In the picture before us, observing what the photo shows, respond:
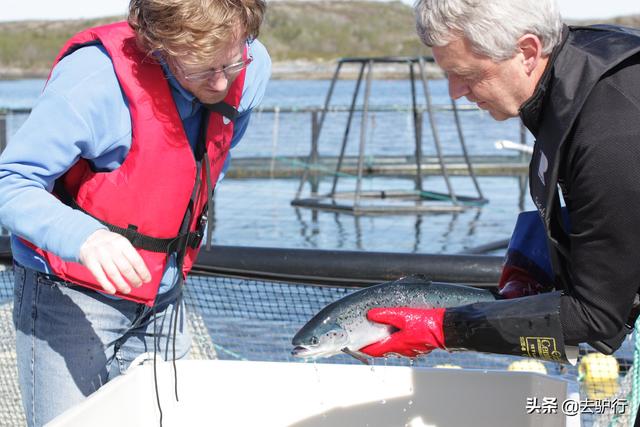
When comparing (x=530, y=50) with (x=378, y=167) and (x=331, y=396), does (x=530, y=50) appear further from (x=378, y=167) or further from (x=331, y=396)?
(x=378, y=167)

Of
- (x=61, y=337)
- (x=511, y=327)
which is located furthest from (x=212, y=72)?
(x=511, y=327)

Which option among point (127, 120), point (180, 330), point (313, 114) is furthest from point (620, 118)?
point (313, 114)

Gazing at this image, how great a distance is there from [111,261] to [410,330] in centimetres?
82

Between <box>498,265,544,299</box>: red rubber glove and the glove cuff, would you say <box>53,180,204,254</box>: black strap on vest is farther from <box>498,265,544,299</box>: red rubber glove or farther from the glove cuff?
<box>498,265,544,299</box>: red rubber glove

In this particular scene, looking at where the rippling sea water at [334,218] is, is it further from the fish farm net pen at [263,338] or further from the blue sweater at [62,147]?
the blue sweater at [62,147]

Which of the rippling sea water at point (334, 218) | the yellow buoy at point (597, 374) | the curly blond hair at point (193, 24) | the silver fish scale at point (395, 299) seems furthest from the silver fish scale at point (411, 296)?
the rippling sea water at point (334, 218)

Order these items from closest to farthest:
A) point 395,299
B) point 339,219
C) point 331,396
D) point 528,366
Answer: point 395,299
point 331,396
point 528,366
point 339,219

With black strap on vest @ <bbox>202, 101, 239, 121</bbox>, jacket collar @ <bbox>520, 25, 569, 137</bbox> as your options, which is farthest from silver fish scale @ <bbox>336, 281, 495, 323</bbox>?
black strap on vest @ <bbox>202, 101, 239, 121</bbox>

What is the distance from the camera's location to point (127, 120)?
262 centimetres

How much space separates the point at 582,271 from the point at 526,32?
0.59m

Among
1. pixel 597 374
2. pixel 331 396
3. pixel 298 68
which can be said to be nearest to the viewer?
pixel 331 396

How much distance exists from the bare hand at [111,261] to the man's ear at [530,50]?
1070 millimetres

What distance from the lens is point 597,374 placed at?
4508mm

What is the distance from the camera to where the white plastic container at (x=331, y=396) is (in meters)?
2.95
